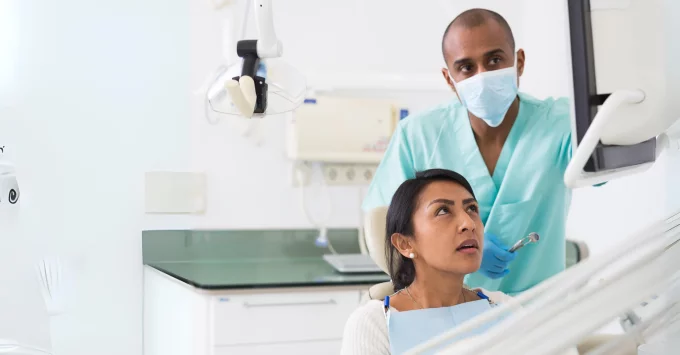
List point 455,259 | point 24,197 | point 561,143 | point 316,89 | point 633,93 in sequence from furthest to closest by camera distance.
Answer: point 316,89 → point 24,197 → point 561,143 → point 455,259 → point 633,93

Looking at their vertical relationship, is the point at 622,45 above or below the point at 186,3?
below

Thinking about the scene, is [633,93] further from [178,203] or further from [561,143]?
[178,203]

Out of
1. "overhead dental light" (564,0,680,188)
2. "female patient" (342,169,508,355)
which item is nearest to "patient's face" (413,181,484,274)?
"female patient" (342,169,508,355)

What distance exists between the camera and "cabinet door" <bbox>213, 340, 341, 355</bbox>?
226 cm

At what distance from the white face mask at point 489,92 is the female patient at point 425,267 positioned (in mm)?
171

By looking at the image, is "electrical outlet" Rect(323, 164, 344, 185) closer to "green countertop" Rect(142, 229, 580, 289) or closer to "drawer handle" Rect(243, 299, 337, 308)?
"green countertop" Rect(142, 229, 580, 289)

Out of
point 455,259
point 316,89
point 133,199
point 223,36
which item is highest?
point 223,36

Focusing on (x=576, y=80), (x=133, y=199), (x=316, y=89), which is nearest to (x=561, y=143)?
(x=576, y=80)

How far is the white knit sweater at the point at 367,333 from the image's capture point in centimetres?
133

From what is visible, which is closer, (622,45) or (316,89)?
(622,45)

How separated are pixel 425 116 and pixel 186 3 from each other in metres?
1.39

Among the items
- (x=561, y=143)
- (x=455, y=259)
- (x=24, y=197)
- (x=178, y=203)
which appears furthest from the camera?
(x=178, y=203)

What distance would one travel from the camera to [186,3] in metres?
2.73

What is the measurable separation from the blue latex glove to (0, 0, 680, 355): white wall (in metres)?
0.99
